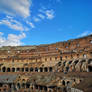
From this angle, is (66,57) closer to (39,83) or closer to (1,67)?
(39,83)

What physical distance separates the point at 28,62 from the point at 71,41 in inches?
686

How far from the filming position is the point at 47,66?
37594mm

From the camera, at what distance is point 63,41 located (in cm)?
4178

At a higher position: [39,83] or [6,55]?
[6,55]

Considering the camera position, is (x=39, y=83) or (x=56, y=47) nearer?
(x=39, y=83)

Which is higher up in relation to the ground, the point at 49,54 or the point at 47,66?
the point at 49,54

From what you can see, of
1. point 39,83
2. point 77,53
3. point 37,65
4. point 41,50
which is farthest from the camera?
point 41,50

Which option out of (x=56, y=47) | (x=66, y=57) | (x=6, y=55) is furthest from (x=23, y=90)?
(x=6, y=55)

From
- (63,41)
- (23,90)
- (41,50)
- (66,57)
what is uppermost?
(63,41)

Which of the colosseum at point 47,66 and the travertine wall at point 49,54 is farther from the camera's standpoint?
the travertine wall at point 49,54

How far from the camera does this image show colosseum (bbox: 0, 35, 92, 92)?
23.1 metres

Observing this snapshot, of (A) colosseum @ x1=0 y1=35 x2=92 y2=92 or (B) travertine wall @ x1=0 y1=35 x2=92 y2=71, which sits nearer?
(A) colosseum @ x1=0 y1=35 x2=92 y2=92

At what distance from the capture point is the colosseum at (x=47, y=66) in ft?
75.8

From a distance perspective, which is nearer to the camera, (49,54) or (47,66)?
(47,66)
